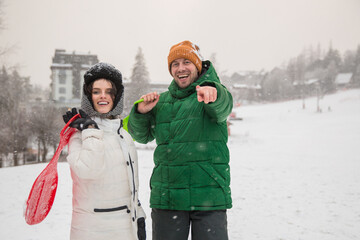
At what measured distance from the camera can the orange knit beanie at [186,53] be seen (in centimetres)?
239

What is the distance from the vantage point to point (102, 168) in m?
1.89

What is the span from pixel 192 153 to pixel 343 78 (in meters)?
74.3

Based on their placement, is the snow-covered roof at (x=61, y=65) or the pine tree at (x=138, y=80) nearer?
the pine tree at (x=138, y=80)

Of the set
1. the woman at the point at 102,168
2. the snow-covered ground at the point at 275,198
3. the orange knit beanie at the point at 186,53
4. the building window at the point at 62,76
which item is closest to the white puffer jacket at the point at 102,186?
the woman at the point at 102,168

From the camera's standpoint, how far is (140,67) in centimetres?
3678

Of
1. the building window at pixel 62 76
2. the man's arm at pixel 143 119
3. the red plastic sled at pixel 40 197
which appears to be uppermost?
the building window at pixel 62 76

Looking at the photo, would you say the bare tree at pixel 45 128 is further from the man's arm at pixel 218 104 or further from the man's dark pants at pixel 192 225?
the man's arm at pixel 218 104

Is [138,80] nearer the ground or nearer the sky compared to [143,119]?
nearer the sky

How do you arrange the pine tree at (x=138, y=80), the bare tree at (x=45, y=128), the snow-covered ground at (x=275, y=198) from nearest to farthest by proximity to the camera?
the snow-covered ground at (x=275, y=198) < the bare tree at (x=45, y=128) < the pine tree at (x=138, y=80)

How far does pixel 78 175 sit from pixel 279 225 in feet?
16.6

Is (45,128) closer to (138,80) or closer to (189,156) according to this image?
(138,80)

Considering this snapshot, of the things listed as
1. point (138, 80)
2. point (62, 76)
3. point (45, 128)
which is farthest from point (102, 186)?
point (62, 76)

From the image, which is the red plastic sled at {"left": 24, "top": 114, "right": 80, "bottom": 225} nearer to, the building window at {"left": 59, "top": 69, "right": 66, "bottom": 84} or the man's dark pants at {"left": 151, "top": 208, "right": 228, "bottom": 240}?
the man's dark pants at {"left": 151, "top": 208, "right": 228, "bottom": 240}

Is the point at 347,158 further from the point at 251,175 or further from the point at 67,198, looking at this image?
the point at 67,198
